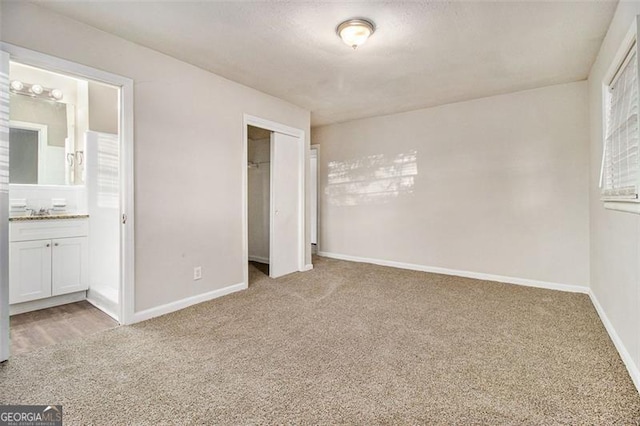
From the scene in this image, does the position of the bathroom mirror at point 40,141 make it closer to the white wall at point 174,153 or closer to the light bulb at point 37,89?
the light bulb at point 37,89

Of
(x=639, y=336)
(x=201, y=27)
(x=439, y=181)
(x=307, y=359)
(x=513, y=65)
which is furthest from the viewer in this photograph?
(x=439, y=181)

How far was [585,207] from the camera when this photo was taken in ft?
11.4

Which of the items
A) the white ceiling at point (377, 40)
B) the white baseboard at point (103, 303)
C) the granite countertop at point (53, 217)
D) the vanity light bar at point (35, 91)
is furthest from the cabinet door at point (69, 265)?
the white ceiling at point (377, 40)

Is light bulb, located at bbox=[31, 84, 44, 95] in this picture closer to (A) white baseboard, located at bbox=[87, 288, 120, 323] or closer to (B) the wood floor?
(A) white baseboard, located at bbox=[87, 288, 120, 323]

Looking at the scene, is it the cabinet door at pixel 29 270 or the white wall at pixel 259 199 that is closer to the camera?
the cabinet door at pixel 29 270

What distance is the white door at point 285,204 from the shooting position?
4.15 meters

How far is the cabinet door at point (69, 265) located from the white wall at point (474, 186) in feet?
12.0

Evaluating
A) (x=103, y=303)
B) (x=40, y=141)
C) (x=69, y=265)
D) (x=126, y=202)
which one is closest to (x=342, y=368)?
(x=126, y=202)

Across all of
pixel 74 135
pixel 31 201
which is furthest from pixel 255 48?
pixel 31 201

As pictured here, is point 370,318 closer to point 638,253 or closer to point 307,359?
point 307,359

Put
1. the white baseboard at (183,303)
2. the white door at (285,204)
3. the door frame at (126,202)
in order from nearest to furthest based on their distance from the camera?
the door frame at (126,202) < the white baseboard at (183,303) < the white door at (285,204)

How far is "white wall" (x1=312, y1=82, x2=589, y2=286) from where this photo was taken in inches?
140

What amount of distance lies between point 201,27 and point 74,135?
94.2 inches

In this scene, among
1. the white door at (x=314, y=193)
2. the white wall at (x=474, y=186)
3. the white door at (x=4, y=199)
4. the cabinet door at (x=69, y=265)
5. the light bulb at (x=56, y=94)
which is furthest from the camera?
the white door at (x=314, y=193)
